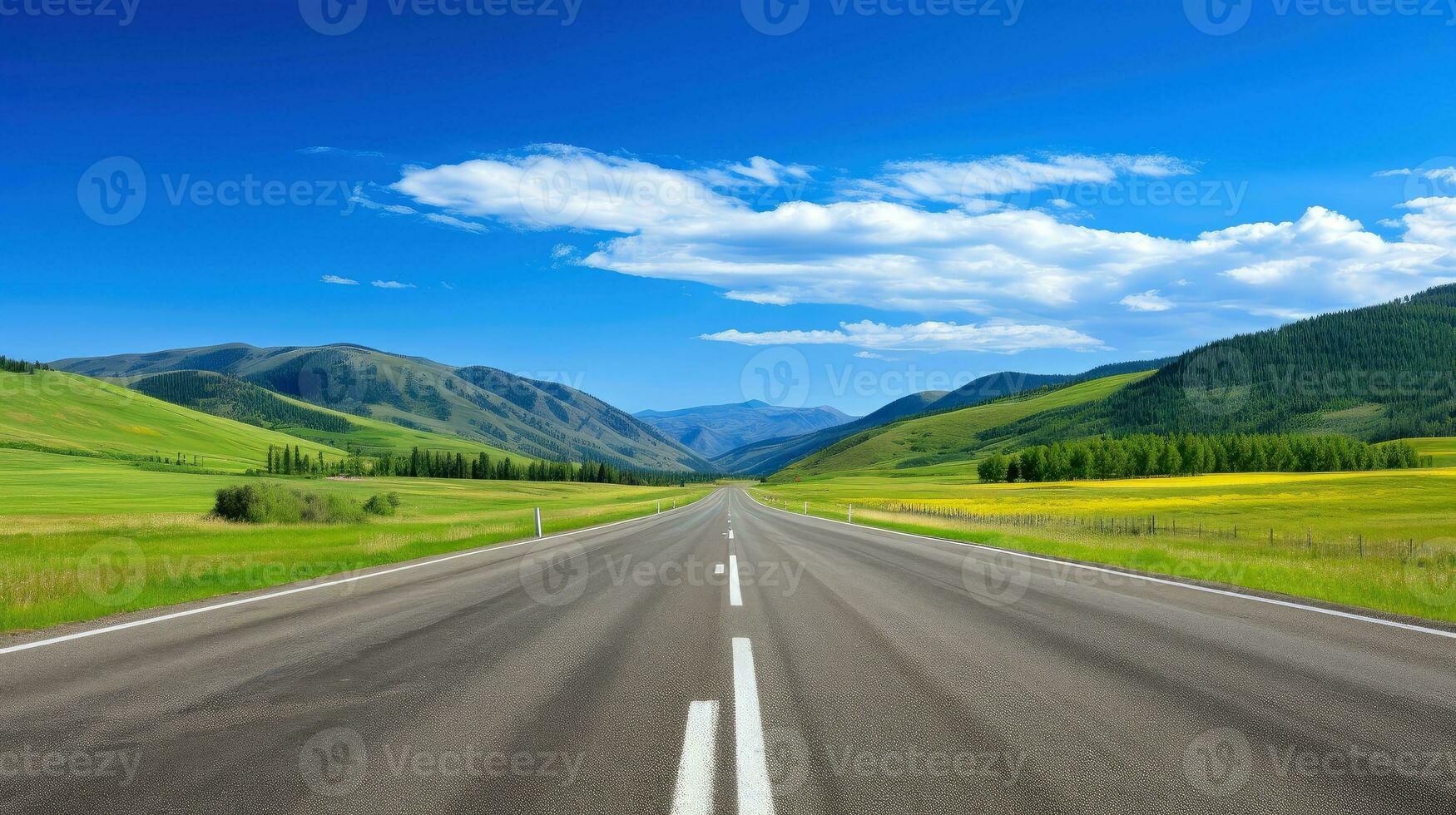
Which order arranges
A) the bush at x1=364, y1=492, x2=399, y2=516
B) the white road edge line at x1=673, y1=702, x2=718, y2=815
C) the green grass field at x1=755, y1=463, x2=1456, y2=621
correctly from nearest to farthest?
the white road edge line at x1=673, y1=702, x2=718, y2=815
the green grass field at x1=755, y1=463, x2=1456, y2=621
the bush at x1=364, y1=492, x2=399, y2=516

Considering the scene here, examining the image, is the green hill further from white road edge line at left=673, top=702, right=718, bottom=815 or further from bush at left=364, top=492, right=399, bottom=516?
white road edge line at left=673, top=702, right=718, bottom=815

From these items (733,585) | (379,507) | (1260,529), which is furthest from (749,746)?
(379,507)

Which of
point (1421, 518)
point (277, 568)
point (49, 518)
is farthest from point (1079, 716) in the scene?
point (1421, 518)

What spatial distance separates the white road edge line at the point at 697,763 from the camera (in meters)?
3.96

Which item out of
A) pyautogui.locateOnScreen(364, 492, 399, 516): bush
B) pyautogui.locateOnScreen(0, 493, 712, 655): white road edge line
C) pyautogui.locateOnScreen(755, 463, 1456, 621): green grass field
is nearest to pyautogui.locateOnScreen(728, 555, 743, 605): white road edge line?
pyautogui.locateOnScreen(0, 493, 712, 655): white road edge line

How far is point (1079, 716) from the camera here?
551cm

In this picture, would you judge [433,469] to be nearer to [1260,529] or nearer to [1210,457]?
[1210,457]

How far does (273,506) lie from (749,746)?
A: 44.2m

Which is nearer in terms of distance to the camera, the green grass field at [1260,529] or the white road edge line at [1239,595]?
the white road edge line at [1239,595]

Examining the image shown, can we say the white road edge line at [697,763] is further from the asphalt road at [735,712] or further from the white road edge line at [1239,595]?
the white road edge line at [1239,595]

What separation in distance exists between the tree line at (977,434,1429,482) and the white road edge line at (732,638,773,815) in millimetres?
140261

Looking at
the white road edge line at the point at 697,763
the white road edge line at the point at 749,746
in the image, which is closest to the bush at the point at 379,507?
the white road edge line at the point at 749,746

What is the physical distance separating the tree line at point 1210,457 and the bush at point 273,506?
124446mm

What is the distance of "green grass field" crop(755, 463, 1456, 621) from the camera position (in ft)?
45.8
